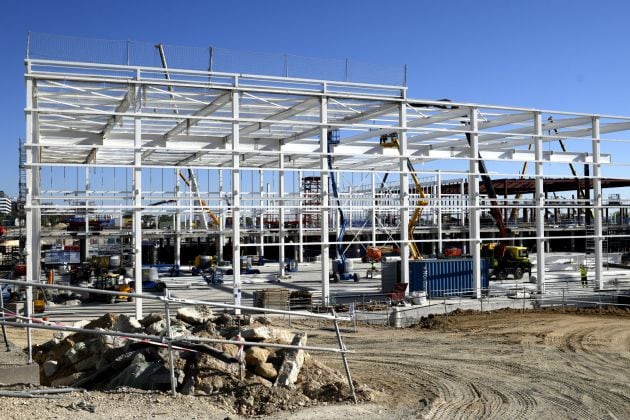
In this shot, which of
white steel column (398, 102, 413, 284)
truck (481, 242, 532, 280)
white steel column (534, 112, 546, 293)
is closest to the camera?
white steel column (398, 102, 413, 284)

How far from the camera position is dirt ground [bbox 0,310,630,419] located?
945 centimetres

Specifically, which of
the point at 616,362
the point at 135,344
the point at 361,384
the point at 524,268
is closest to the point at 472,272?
the point at 524,268

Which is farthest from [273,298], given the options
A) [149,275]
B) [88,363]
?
[88,363]

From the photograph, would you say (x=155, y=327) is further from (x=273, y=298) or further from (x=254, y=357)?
(x=273, y=298)

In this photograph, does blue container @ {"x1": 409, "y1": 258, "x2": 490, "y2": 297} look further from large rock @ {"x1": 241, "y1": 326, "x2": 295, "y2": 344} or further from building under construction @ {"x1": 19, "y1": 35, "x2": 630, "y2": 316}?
large rock @ {"x1": 241, "y1": 326, "x2": 295, "y2": 344}

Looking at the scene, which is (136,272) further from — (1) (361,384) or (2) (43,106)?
(1) (361,384)

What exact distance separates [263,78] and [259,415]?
18.0 meters

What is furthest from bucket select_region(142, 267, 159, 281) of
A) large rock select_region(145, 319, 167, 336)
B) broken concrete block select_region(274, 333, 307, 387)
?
broken concrete block select_region(274, 333, 307, 387)

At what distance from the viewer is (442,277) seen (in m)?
30.0

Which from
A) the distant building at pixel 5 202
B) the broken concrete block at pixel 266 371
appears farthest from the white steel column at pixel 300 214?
the distant building at pixel 5 202

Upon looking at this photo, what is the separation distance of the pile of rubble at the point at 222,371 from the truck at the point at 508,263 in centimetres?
2984

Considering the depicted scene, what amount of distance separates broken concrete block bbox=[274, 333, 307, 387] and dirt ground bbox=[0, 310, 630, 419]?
65 centimetres

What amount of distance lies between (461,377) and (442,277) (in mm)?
16420

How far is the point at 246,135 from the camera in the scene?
34250 mm
